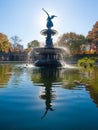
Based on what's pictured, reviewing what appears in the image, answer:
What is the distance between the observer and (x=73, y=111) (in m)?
7.72

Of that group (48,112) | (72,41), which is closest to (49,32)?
(48,112)

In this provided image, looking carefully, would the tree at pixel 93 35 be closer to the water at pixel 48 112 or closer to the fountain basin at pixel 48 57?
the fountain basin at pixel 48 57

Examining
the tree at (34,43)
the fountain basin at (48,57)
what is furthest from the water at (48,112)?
the tree at (34,43)

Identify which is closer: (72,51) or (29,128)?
(29,128)

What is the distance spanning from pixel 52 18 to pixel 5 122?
43.0 metres

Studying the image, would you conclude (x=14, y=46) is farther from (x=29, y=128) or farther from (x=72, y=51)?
(x=29, y=128)

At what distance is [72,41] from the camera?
3546 inches

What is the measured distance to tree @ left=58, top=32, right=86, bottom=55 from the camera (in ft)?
292

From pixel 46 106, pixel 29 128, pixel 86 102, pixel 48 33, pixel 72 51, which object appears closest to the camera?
pixel 29 128

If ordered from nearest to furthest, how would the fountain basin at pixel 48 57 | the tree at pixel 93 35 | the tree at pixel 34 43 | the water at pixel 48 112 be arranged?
the water at pixel 48 112 → the fountain basin at pixel 48 57 → the tree at pixel 93 35 → the tree at pixel 34 43

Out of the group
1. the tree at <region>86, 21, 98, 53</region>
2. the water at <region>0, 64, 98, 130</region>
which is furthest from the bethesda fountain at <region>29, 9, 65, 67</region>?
the tree at <region>86, 21, 98, 53</region>

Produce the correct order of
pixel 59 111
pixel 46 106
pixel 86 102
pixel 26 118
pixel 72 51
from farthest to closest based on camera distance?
1. pixel 72 51
2. pixel 86 102
3. pixel 46 106
4. pixel 59 111
5. pixel 26 118

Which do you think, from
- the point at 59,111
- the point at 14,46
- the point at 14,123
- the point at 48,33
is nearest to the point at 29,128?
the point at 14,123

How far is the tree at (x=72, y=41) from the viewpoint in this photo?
8900 centimetres
